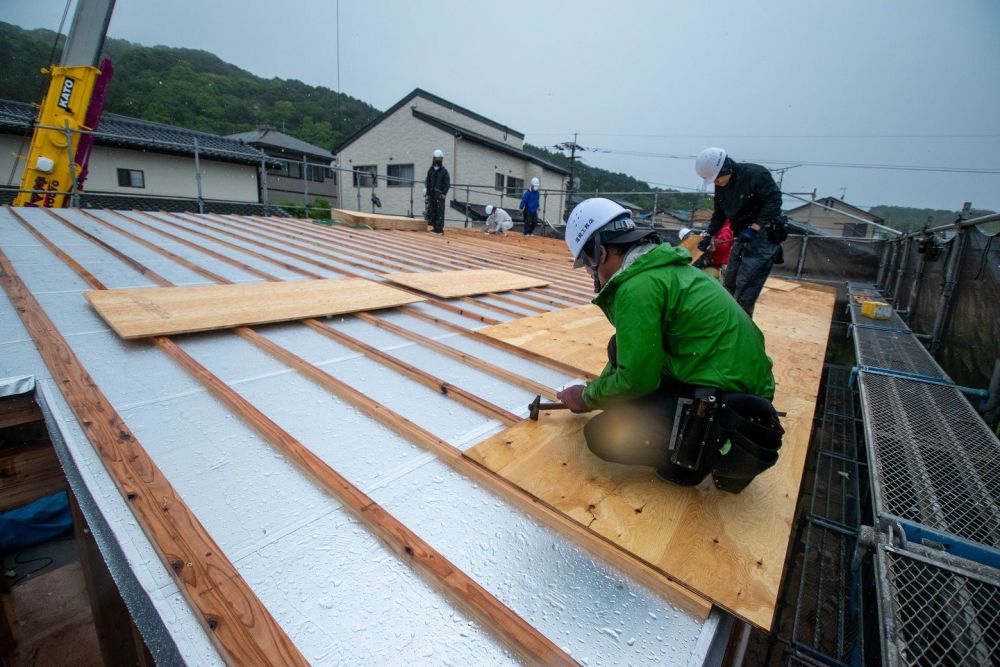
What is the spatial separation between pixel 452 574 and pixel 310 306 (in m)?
2.48

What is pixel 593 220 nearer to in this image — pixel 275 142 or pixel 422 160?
pixel 422 160

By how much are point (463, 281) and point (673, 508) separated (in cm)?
352

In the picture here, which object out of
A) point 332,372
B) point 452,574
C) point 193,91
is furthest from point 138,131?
point 452,574

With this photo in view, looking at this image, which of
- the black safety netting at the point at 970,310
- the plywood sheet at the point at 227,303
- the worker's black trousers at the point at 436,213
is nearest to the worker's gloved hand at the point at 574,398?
the plywood sheet at the point at 227,303

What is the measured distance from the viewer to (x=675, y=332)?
5.01 feet

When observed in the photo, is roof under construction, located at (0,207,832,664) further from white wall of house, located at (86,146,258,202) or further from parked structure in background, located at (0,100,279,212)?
white wall of house, located at (86,146,258,202)

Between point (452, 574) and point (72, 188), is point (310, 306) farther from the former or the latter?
point (72, 188)

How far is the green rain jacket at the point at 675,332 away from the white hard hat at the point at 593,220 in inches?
8.0

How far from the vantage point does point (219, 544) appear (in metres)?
1.18

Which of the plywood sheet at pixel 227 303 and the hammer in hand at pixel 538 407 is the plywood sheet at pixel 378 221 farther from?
the hammer in hand at pixel 538 407

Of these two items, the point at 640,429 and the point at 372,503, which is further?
the point at 640,429

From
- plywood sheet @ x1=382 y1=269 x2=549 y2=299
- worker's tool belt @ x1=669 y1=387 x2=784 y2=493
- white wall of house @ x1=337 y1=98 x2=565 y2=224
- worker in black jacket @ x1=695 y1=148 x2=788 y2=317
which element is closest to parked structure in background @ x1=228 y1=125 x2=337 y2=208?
white wall of house @ x1=337 y1=98 x2=565 y2=224

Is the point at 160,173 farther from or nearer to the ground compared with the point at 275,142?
nearer to the ground

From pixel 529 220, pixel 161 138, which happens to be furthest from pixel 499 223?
pixel 161 138
